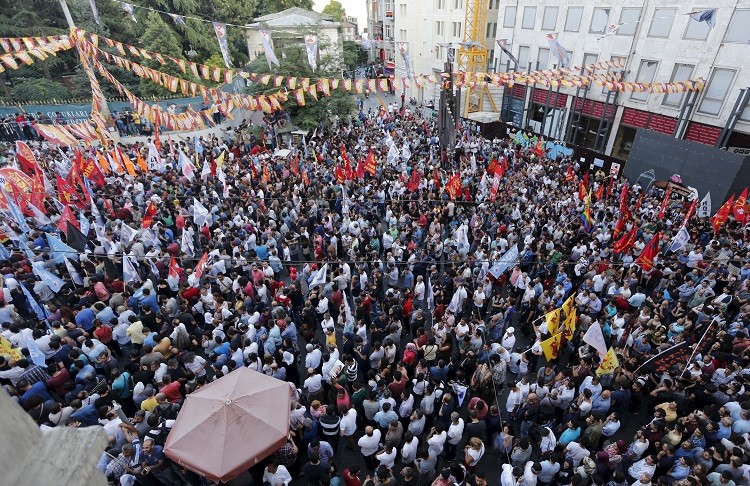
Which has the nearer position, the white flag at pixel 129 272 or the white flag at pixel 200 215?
the white flag at pixel 129 272

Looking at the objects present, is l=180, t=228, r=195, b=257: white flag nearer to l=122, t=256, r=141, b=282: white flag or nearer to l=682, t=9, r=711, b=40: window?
l=122, t=256, r=141, b=282: white flag

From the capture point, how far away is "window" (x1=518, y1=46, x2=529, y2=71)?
29.8 meters

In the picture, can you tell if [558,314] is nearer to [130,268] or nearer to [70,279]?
[130,268]

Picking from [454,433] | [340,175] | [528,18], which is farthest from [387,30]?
[454,433]

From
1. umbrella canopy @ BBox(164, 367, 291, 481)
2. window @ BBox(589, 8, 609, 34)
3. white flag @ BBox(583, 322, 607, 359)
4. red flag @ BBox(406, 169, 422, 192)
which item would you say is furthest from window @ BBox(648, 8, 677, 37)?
umbrella canopy @ BBox(164, 367, 291, 481)

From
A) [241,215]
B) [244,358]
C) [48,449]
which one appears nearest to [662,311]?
[244,358]

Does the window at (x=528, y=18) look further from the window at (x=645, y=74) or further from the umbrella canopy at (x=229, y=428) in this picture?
the umbrella canopy at (x=229, y=428)

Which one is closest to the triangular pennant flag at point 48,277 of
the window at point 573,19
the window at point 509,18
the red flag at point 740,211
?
the red flag at point 740,211

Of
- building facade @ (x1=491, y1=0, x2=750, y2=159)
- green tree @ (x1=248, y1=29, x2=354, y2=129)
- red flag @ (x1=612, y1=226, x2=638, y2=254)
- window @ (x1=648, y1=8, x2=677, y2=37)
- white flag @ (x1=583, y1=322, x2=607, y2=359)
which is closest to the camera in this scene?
white flag @ (x1=583, y1=322, x2=607, y2=359)

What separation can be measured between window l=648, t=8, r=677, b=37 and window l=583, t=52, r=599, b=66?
3.22 metres

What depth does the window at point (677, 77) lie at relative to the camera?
21.5 meters

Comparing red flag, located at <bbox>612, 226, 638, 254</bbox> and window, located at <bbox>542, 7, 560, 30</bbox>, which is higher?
window, located at <bbox>542, 7, 560, 30</bbox>

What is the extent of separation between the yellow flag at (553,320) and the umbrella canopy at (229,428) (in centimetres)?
545

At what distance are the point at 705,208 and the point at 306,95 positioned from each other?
20.7 meters
